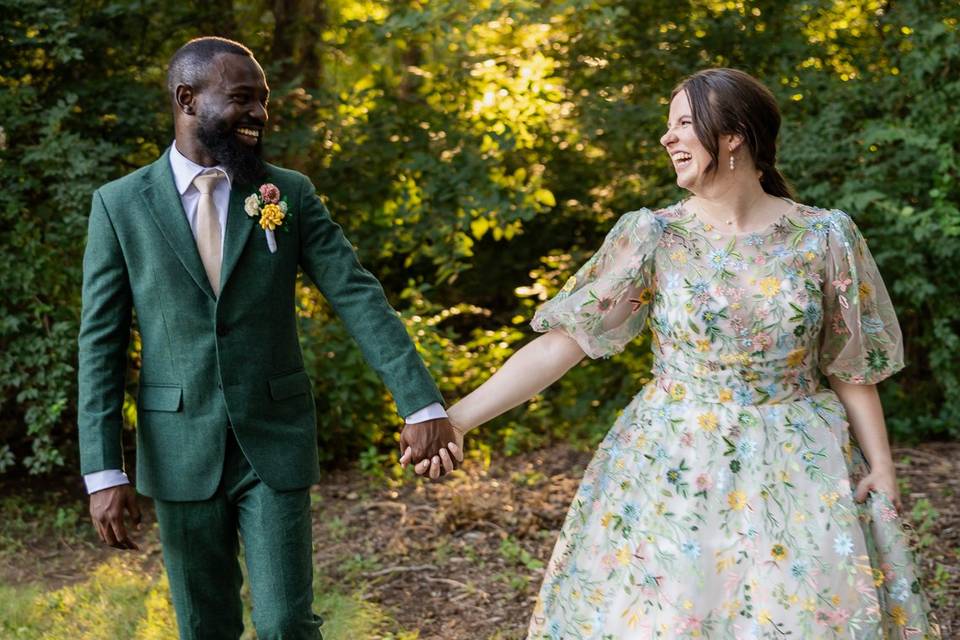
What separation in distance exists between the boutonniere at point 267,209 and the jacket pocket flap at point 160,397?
0.42 m

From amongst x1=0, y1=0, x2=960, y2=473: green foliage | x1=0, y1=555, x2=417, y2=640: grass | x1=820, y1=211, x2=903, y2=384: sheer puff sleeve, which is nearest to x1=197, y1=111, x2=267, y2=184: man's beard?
x1=820, y1=211, x2=903, y2=384: sheer puff sleeve

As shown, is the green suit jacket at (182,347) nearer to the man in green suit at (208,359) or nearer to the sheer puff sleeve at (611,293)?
the man in green suit at (208,359)

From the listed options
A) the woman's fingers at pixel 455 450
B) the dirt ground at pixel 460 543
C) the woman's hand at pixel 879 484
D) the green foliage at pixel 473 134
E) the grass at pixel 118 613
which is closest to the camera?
→ the woman's hand at pixel 879 484

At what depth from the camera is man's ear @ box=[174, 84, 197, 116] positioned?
8.55ft

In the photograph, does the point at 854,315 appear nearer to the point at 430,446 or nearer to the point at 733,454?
the point at 733,454

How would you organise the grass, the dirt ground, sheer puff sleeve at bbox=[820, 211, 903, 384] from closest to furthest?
sheer puff sleeve at bbox=[820, 211, 903, 384] → the grass → the dirt ground

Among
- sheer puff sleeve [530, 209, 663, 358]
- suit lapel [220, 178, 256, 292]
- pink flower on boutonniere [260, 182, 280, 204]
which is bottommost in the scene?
sheer puff sleeve [530, 209, 663, 358]

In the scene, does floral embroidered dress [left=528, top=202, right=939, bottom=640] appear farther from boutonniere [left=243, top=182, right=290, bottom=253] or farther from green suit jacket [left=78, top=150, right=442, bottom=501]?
boutonniere [left=243, top=182, right=290, bottom=253]

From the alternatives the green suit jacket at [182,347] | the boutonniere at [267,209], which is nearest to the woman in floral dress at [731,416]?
the green suit jacket at [182,347]

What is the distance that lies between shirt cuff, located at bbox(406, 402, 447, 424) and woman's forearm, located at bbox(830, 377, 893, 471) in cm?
99

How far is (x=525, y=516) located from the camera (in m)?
5.11

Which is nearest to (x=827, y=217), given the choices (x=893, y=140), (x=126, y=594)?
(x=126, y=594)

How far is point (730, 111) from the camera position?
261 cm

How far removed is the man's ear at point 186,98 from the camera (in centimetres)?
261
